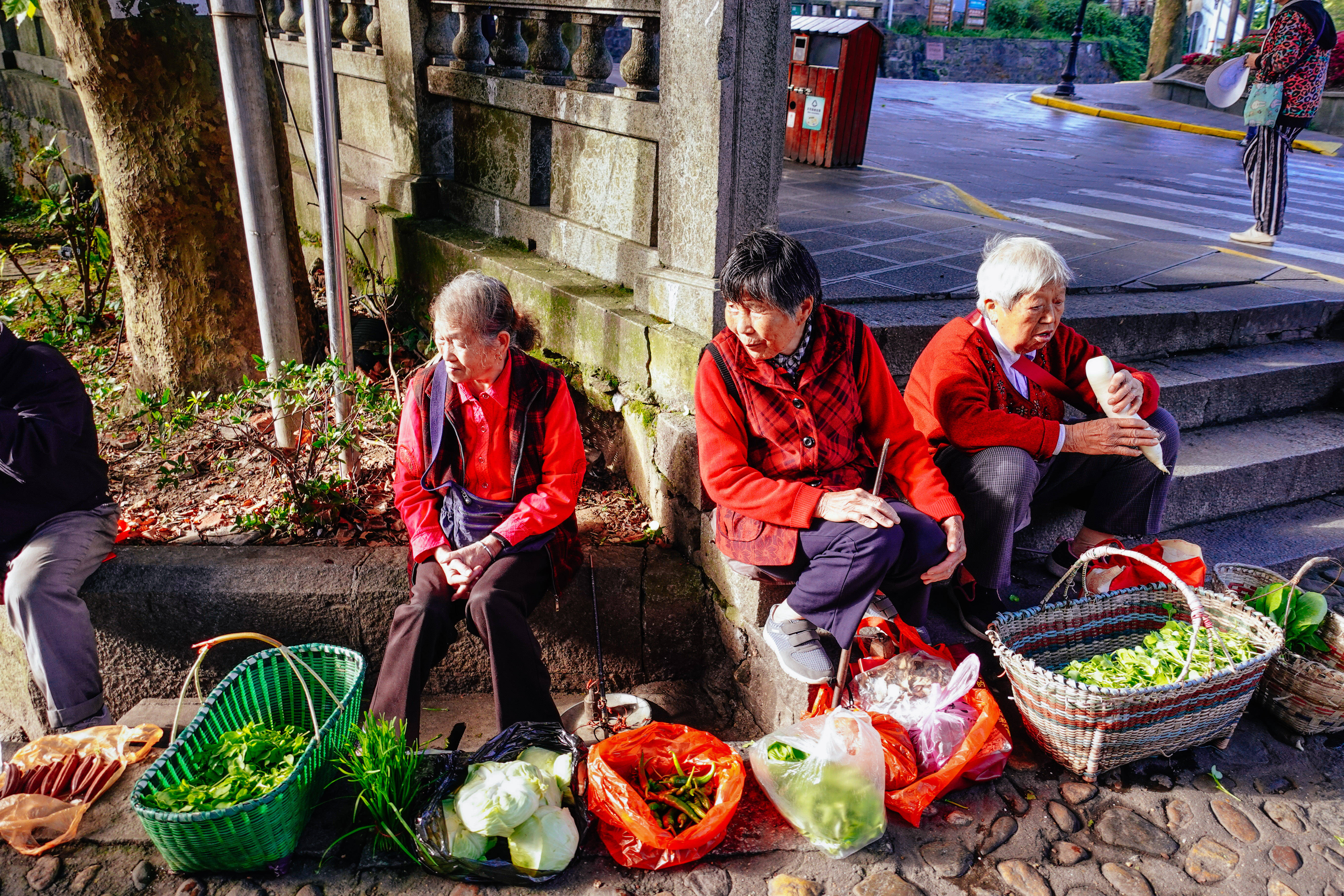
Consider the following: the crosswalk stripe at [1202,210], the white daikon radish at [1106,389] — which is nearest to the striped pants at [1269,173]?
the crosswalk stripe at [1202,210]

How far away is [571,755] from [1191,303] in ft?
13.5

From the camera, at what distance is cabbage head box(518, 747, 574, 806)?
105 inches

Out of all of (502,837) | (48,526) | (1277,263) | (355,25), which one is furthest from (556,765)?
(1277,263)

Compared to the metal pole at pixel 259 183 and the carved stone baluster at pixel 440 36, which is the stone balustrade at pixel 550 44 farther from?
the metal pole at pixel 259 183

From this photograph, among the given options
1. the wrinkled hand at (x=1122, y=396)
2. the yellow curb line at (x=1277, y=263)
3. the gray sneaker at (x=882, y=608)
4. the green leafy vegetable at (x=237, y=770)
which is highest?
the wrinkled hand at (x=1122, y=396)

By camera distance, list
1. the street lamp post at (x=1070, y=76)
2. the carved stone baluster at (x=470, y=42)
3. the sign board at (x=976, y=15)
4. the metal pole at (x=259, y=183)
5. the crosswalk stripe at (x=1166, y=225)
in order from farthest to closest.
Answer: the sign board at (x=976, y=15) < the street lamp post at (x=1070, y=76) < the crosswalk stripe at (x=1166, y=225) < the carved stone baluster at (x=470, y=42) < the metal pole at (x=259, y=183)

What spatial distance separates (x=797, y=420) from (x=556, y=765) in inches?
52.5

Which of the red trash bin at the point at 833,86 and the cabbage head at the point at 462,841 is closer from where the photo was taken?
the cabbage head at the point at 462,841

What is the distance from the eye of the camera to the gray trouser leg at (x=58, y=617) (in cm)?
319

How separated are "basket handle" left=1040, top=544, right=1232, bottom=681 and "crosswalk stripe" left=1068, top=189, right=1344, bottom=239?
19.9 ft

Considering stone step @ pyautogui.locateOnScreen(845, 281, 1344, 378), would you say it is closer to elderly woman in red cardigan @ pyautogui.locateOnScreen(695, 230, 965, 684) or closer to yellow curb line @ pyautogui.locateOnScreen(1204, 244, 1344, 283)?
yellow curb line @ pyautogui.locateOnScreen(1204, 244, 1344, 283)

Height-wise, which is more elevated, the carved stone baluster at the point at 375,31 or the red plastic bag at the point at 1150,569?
the carved stone baluster at the point at 375,31

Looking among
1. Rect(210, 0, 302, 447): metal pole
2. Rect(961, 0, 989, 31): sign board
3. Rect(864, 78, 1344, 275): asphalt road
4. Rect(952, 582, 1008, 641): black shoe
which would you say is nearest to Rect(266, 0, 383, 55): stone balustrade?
Rect(210, 0, 302, 447): metal pole

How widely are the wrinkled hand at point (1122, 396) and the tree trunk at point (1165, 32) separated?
24.7 m
